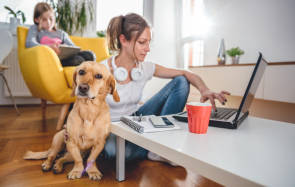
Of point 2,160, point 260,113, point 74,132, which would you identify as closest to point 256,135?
point 74,132

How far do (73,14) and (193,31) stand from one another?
1970mm

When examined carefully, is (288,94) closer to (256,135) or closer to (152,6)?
(256,135)

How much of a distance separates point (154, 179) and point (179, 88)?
1.60 feet

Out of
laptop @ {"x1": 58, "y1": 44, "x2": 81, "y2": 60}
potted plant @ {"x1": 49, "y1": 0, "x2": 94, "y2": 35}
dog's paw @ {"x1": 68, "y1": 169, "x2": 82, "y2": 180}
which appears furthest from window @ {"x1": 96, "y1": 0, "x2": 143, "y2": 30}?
dog's paw @ {"x1": 68, "y1": 169, "x2": 82, "y2": 180}

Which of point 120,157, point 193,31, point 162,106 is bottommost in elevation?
point 120,157

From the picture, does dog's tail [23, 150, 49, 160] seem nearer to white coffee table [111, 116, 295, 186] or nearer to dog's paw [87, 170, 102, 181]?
dog's paw [87, 170, 102, 181]

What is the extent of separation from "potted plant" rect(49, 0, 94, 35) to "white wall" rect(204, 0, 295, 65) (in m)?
1.85

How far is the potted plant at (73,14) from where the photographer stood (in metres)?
2.95

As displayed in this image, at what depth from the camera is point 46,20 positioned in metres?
2.15

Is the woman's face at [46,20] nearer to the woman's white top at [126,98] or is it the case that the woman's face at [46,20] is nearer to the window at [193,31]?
the woman's white top at [126,98]

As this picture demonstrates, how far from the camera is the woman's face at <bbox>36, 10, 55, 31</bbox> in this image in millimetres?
2111

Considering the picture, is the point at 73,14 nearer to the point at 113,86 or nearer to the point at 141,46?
the point at 141,46

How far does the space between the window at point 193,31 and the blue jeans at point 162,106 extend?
227 cm

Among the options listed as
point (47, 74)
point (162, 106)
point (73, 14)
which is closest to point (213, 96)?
point (162, 106)
